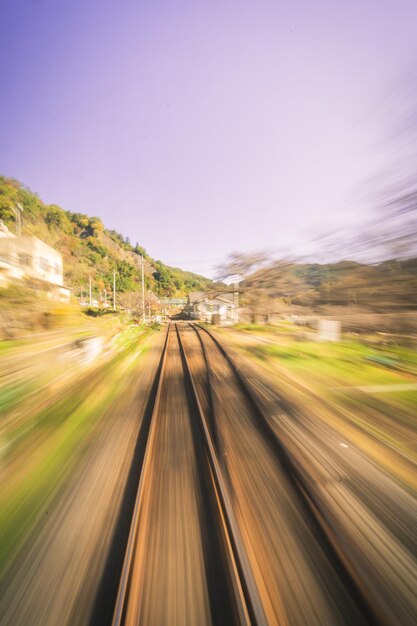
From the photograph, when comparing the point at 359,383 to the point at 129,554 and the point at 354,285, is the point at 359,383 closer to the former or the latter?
the point at 354,285

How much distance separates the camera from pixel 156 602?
1.82 meters

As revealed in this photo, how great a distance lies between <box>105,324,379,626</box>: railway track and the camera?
177 cm

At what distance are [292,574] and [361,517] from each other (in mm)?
1100

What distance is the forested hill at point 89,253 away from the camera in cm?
4224

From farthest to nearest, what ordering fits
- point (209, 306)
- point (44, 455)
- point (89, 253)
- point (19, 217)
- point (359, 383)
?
point (89, 253) → point (209, 306) → point (19, 217) → point (359, 383) → point (44, 455)

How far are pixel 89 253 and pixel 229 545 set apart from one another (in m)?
90.1

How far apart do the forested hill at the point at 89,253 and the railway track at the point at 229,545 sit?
20197 millimetres

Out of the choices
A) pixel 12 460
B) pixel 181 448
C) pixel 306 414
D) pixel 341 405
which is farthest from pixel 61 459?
pixel 341 405

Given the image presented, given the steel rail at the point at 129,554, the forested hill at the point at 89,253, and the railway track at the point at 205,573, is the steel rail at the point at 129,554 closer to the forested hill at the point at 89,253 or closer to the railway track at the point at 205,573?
the railway track at the point at 205,573


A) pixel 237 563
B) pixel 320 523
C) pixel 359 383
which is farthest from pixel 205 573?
pixel 359 383

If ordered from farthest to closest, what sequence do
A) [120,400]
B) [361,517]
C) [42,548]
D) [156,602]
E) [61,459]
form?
1. [120,400]
2. [61,459]
3. [361,517]
4. [42,548]
5. [156,602]

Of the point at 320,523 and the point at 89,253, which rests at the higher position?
the point at 89,253

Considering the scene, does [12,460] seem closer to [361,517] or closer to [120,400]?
[120,400]

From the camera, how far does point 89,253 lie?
78.5 meters
